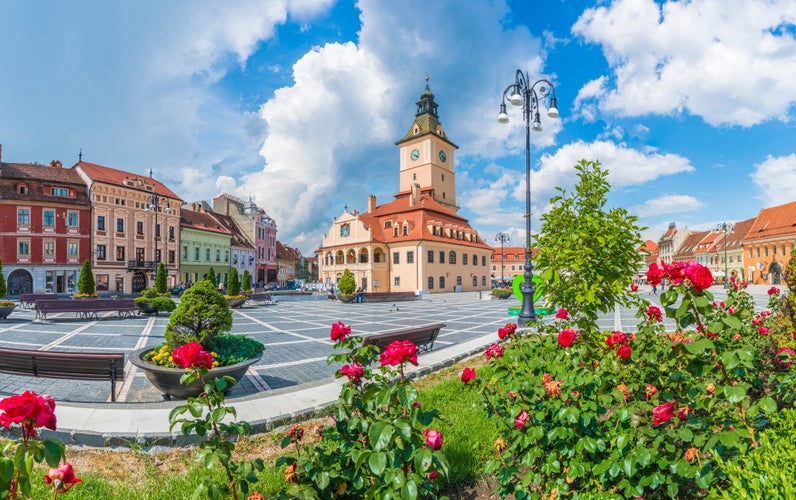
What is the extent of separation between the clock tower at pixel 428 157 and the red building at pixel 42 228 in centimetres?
3717

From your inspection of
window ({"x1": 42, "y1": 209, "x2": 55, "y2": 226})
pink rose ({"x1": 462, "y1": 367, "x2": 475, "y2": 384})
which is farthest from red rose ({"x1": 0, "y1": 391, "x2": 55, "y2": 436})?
window ({"x1": 42, "y1": 209, "x2": 55, "y2": 226})

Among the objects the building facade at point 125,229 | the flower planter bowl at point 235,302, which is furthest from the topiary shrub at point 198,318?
the building facade at point 125,229

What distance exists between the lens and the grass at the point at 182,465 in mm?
3450

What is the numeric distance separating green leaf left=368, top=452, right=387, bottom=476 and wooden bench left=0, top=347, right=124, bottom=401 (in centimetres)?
590

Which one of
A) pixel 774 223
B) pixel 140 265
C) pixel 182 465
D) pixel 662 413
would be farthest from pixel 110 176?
pixel 774 223

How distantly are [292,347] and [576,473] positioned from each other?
380 inches

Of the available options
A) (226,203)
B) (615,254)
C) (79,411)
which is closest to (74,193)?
(226,203)

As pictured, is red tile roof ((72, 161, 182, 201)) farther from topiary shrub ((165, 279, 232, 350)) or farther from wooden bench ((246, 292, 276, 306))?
topiary shrub ((165, 279, 232, 350))

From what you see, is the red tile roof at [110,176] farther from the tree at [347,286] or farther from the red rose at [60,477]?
the red rose at [60,477]

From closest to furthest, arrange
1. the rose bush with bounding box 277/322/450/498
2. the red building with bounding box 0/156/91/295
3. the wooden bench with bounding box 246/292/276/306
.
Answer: the rose bush with bounding box 277/322/450/498, the wooden bench with bounding box 246/292/276/306, the red building with bounding box 0/156/91/295

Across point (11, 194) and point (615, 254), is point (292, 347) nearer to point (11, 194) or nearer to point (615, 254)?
point (615, 254)

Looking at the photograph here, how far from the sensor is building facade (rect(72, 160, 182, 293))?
1569 inches

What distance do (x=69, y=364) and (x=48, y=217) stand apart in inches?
1626

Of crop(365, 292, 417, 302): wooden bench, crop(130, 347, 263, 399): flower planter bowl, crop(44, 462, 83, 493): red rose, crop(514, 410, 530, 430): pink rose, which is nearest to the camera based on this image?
crop(44, 462, 83, 493): red rose
